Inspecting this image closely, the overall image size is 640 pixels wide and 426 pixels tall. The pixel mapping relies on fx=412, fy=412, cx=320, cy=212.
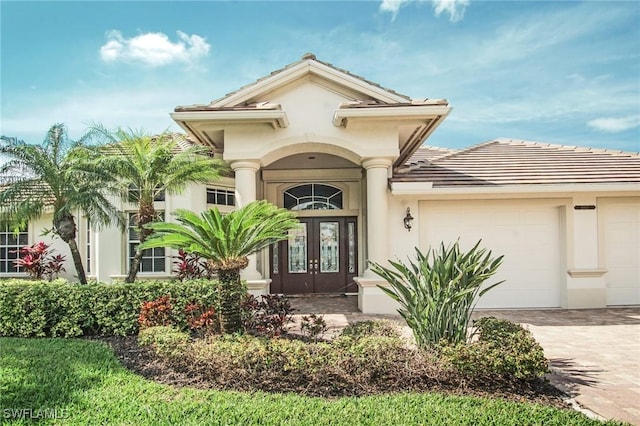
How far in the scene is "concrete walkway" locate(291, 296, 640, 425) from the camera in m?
4.74

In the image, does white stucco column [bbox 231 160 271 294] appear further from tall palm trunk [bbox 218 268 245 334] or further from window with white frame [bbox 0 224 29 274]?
window with white frame [bbox 0 224 29 274]

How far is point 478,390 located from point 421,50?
8.46 m

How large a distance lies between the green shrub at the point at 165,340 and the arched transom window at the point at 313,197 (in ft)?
25.3

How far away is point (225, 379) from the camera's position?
5.02 meters

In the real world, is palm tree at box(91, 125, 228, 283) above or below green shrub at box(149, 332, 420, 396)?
above

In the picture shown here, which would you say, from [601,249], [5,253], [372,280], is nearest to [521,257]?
[601,249]

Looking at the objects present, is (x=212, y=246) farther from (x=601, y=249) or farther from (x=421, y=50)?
(x=601, y=249)

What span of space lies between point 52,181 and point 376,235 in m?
7.20

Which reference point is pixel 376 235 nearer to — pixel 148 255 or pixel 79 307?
pixel 148 255

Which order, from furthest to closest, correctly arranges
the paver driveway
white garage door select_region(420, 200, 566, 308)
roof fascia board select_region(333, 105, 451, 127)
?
white garage door select_region(420, 200, 566, 308), roof fascia board select_region(333, 105, 451, 127), the paver driveway

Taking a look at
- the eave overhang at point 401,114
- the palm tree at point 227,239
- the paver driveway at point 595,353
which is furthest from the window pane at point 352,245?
the palm tree at point 227,239

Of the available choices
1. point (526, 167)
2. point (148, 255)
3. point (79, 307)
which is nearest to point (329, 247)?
point (148, 255)

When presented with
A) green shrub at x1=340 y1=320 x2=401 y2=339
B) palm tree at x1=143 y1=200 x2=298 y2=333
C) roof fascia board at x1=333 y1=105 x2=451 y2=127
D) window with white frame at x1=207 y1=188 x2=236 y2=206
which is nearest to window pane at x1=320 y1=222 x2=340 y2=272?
window with white frame at x1=207 y1=188 x2=236 y2=206

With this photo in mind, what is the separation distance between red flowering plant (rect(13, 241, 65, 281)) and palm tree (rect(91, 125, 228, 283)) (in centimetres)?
449
